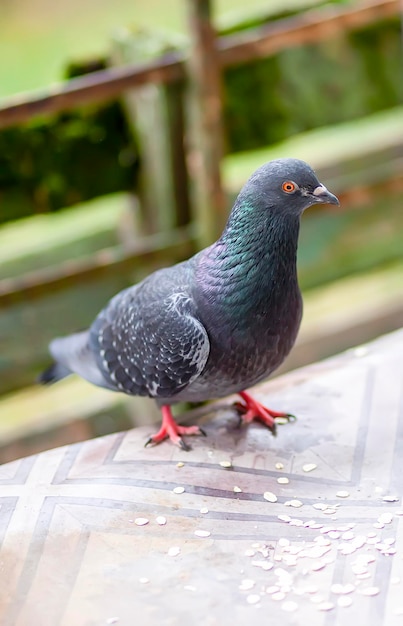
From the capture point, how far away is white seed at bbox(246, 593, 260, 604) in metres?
2.18

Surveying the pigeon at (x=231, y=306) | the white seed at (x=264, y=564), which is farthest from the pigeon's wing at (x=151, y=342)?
the white seed at (x=264, y=564)

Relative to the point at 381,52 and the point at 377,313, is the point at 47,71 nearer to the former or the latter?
the point at 381,52

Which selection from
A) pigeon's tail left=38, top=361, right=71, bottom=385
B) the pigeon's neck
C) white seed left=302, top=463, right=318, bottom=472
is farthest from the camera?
pigeon's tail left=38, top=361, right=71, bottom=385

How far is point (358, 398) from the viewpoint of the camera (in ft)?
10.2

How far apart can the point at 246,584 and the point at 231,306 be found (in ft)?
2.63

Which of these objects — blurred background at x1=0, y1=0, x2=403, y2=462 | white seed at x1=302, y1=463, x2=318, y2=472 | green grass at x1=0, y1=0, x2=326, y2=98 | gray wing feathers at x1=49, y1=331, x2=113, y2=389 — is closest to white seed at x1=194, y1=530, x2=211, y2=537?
white seed at x1=302, y1=463, x2=318, y2=472

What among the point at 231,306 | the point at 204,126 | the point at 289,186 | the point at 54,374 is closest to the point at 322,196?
the point at 289,186

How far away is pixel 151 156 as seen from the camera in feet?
14.6

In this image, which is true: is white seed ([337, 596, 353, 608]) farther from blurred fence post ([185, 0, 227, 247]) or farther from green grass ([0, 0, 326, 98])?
green grass ([0, 0, 326, 98])

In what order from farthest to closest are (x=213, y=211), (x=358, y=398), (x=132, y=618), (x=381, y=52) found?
(x=381, y=52)
(x=213, y=211)
(x=358, y=398)
(x=132, y=618)

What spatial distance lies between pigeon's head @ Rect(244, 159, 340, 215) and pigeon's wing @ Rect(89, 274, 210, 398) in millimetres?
423

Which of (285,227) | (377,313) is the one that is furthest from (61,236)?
(285,227)

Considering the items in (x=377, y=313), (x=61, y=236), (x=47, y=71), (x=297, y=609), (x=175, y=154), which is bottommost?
(x=377, y=313)

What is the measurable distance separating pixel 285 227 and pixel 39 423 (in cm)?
247
